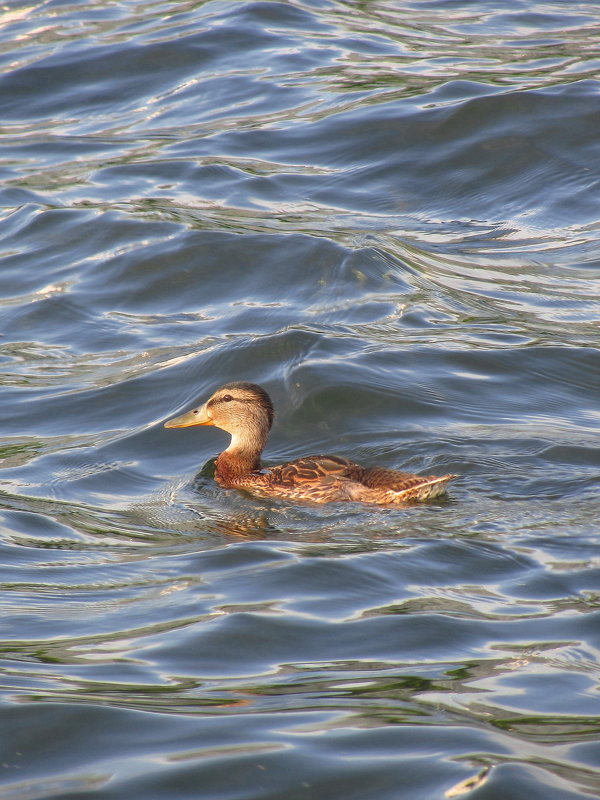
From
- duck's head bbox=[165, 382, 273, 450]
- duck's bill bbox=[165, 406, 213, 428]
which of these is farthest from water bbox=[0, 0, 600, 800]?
duck's head bbox=[165, 382, 273, 450]

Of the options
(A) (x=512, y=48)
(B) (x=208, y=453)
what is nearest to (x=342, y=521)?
→ (B) (x=208, y=453)

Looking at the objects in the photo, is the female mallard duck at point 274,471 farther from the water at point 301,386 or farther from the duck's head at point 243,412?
the water at point 301,386

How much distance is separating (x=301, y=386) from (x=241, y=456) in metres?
0.93

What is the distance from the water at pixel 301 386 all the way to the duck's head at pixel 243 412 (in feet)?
1.39

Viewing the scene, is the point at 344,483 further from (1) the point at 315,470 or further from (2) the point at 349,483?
(1) the point at 315,470

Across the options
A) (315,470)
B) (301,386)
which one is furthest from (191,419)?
(315,470)

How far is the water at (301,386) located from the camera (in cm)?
497

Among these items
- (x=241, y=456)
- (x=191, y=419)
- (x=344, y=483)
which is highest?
(x=191, y=419)

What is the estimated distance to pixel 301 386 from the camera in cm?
1032

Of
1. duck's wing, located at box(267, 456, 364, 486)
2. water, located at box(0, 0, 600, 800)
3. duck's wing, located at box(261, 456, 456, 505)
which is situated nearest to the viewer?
water, located at box(0, 0, 600, 800)

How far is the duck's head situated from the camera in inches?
378

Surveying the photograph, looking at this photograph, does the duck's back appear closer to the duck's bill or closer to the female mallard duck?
the female mallard duck

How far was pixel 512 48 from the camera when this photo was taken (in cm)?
1850

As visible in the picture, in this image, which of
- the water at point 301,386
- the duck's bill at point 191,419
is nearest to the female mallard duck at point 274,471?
the duck's bill at point 191,419
